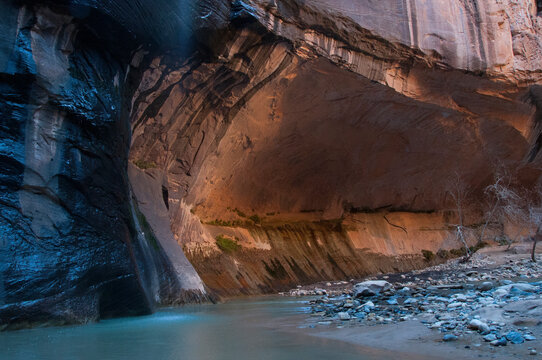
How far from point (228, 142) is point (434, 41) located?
5.06 meters

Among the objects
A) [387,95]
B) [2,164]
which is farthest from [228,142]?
[2,164]

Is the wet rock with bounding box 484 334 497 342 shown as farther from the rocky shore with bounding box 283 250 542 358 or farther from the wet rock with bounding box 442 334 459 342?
the wet rock with bounding box 442 334 459 342

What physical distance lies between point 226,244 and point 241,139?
280cm

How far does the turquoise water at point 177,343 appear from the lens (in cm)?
249

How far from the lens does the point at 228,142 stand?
978 centimetres

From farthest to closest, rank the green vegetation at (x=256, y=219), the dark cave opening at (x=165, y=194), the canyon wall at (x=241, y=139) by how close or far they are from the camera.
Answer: the green vegetation at (x=256, y=219) → the dark cave opening at (x=165, y=194) → the canyon wall at (x=241, y=139)

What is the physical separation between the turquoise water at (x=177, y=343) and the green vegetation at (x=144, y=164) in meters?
4.27

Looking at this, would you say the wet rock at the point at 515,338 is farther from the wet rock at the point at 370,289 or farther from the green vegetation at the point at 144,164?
the green vegetation at the point at 144,164

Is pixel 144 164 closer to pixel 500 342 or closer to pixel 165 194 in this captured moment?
pixel 165 194

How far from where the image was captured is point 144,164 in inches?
326

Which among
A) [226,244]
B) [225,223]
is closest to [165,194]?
[226,244]

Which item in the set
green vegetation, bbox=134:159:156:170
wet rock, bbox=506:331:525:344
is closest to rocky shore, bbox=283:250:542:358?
wet rock, bbox=506:331:525:344

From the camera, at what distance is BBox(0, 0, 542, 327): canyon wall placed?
176 inches

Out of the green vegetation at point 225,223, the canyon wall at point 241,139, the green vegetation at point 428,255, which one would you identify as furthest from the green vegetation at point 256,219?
the green vegetation at point 428,255
